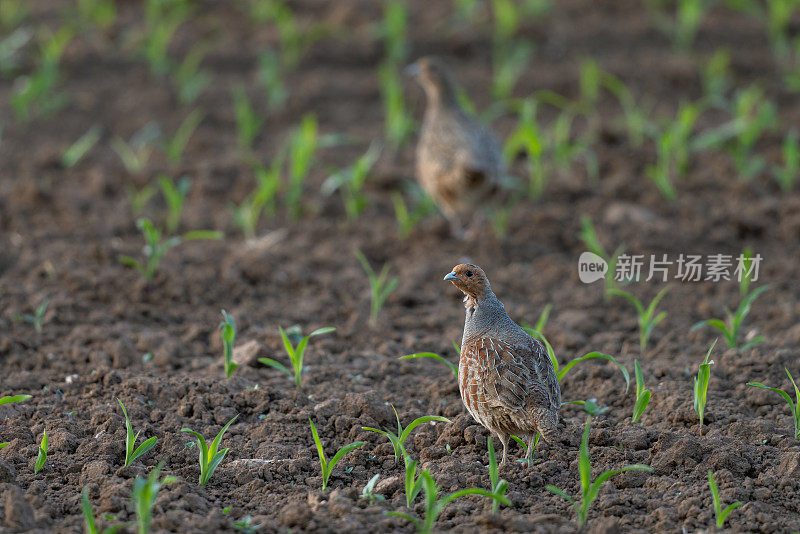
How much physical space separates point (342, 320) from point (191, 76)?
13.4 ft

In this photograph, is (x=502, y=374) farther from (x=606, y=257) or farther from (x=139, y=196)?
(x=139, y=196)

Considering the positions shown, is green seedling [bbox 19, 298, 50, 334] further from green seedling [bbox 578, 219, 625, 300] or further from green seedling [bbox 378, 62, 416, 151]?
green seedling [bbox 378, 62, 416, 151]

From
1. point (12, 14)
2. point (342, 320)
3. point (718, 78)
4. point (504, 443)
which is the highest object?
point (12, 14)

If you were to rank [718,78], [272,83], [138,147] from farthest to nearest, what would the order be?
[718,78], [272,83], [138,147]

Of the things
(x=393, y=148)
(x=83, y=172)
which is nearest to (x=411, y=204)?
(x=393, y=148)

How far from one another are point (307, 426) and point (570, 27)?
6745 millimetres

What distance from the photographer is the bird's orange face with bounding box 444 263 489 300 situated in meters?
3.78

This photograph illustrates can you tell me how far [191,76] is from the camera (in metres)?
8.32

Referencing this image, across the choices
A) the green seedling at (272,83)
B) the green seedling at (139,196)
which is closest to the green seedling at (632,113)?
the green seedling at (272,83)

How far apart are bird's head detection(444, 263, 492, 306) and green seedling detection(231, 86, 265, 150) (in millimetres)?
3814

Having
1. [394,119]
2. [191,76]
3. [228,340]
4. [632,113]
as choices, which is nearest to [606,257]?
[632,113]

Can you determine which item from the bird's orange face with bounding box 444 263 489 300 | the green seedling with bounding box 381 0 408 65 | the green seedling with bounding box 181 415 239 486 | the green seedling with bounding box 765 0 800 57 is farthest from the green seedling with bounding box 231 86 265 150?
the green seedling with bounding box 765 0 800 57

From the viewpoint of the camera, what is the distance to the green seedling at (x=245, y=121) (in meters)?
7.17

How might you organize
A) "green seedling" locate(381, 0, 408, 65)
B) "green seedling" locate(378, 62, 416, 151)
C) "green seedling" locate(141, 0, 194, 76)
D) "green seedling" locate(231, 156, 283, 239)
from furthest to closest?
1. "green seedling" locate(381, 0, 408, 65)
2. "green seedling" locate(141, 0, 194, 76)
3. "green seedling" locate(378, 62, 416, 151)
4. "green seedling" locate(231, 156, 283, 239)
